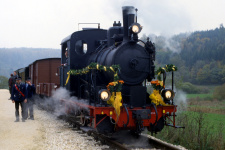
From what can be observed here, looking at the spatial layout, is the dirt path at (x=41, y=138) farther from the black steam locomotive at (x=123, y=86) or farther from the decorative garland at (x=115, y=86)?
the decorative garland at (x=115, y=86)

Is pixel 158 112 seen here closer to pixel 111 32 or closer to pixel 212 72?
pixel 111 32

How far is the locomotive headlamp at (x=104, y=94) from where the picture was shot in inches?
279

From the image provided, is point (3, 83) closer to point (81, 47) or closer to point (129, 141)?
point (81, 47)

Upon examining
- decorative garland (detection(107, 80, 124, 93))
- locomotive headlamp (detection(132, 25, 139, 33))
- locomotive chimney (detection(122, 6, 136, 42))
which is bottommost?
decorative garland (detection(107, 80, 124, 93))

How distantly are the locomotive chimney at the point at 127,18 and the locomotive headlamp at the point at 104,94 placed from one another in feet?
5.67

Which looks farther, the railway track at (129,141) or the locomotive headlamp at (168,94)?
the locomotive headlamp at (168,94)

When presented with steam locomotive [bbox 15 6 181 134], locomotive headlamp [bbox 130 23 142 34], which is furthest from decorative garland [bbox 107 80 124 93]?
locomotive headlamp [bbox 130 23 142 34]

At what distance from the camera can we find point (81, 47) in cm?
1008

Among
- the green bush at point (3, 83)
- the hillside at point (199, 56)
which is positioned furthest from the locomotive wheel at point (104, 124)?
the green bush at point (3, 83)

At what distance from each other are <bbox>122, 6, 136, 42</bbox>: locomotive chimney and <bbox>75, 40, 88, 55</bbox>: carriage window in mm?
2414

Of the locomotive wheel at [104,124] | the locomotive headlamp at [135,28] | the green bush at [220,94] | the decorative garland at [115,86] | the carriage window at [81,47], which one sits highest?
the locomotive headlamp at [135,28]

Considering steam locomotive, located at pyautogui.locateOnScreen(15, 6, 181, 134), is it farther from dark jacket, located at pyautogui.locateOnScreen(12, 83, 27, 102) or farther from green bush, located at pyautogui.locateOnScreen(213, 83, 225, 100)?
green bush, located at pyautogui.locateOnScreen(213, 83, 225, 100)

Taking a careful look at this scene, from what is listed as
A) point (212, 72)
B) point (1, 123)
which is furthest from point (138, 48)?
point (212, 72)

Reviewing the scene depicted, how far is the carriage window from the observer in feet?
32.6
